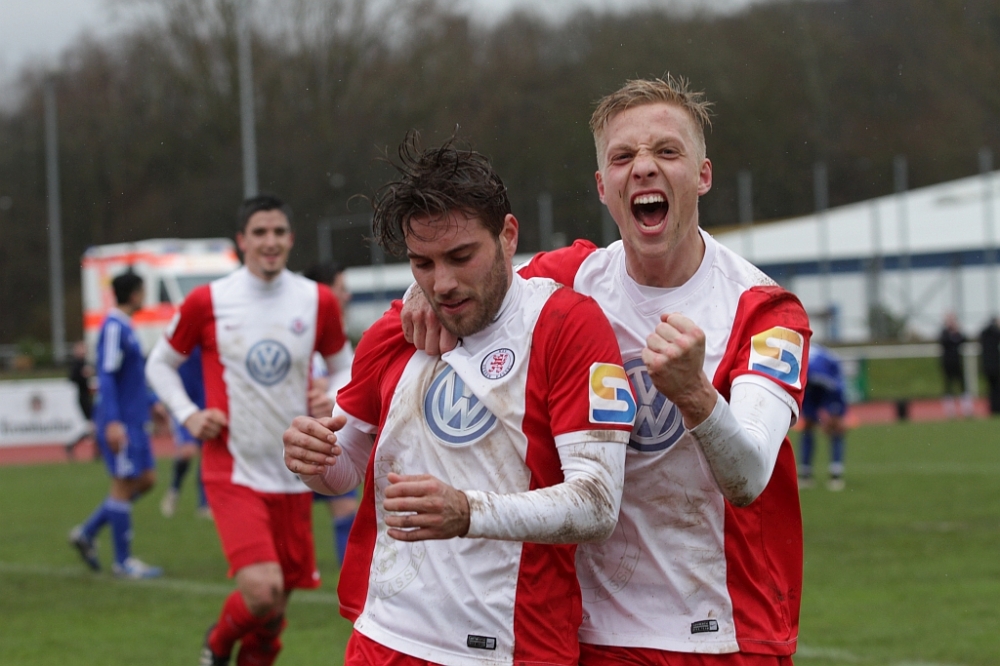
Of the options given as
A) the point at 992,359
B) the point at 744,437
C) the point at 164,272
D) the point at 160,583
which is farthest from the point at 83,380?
the point at 744,437

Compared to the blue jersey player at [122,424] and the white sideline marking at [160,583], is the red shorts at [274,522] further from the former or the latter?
the blue jersey player at [122,424]

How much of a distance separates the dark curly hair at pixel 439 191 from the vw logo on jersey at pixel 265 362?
363 centimetres

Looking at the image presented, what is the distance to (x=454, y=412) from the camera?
3021 millimetres

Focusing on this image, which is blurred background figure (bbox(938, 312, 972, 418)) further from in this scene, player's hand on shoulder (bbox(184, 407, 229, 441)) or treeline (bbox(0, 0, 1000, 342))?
player's hand on shoulder (bbox(184, 407, 229, 441))

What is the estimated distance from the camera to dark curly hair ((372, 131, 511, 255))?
9.62ft

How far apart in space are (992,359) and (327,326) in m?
21.4

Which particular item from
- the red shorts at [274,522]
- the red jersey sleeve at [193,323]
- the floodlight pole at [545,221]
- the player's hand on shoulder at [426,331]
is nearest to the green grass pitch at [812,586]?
the red shorts at [274,522]

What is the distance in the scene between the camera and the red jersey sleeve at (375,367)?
10.7 ft

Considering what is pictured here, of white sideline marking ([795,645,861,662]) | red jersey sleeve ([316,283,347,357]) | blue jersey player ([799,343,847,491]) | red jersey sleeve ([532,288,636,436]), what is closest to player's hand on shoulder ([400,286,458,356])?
red jersey sleeve ([532,288,636,436])

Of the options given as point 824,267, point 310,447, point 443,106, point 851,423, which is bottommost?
point 851,423

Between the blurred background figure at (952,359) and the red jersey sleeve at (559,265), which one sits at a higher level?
the red jersey sleeve at (559,265)

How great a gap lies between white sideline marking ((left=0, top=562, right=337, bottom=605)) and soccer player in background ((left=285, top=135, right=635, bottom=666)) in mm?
5765

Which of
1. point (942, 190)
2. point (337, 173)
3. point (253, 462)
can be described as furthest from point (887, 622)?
point (942, 190)

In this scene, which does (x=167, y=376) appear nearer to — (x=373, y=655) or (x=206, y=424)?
(x=206, y=424)
